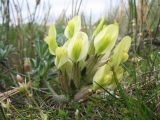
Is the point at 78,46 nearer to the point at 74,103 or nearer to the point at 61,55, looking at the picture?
the point at 61,55

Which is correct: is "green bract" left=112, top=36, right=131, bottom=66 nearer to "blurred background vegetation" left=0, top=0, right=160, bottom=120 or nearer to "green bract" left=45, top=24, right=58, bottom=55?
"blurred background vegetation" left=0, top=0, right=160, bottom=120

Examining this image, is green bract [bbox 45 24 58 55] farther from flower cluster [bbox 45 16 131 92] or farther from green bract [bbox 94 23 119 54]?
green bract [bbox 94 23 119 54]

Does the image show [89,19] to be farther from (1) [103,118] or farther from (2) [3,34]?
(1) [103,118]

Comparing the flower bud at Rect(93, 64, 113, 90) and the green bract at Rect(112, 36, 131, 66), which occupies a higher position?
the green bract at Rect(112, 36, 131, 66)

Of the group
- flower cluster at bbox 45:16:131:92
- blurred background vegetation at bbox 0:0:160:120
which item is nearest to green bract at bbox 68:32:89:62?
flower cluster at bbox 45:16:131:92

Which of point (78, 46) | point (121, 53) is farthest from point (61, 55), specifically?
point (121, 53)

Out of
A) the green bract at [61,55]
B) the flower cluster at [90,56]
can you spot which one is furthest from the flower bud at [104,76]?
the green bract at [61,55]

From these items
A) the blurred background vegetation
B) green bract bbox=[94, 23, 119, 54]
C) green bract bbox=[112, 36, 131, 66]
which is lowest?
the blurred background vegetation

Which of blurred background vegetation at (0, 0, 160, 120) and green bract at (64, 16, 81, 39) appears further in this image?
green bract at (64, 16, 81, 39)

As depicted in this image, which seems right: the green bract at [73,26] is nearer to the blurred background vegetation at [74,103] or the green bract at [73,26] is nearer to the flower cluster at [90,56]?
the flower cluster at [90,56]
